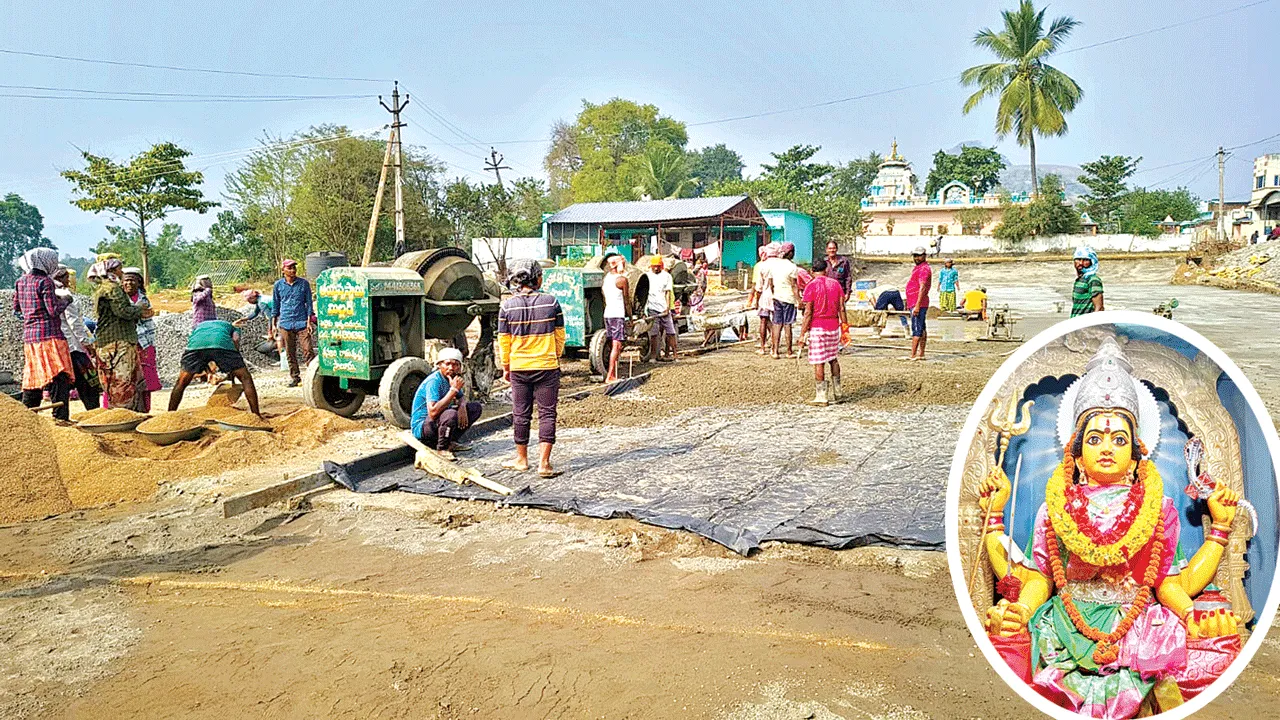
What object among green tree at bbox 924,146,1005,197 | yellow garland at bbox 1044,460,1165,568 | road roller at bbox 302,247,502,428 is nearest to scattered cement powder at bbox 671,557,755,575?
yellow garland at bbox 1044,460,1165,568

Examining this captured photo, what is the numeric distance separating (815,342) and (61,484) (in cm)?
626

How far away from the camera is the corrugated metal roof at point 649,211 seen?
31844mm

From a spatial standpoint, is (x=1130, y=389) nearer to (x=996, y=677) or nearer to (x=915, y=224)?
(x=996, y=677)

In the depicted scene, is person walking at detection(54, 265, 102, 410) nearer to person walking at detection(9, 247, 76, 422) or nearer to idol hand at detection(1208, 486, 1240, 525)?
person walking at detection(9, 247, 76, 422)

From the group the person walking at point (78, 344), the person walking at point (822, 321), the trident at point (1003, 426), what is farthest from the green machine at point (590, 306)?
the trident at point (1003, 426)

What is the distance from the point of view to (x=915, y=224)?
45.4 m

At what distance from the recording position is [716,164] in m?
83.8

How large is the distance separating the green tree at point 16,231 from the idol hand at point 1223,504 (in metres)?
60.6

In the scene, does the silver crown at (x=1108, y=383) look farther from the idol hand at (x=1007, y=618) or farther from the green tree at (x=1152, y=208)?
the green tree at (x=1152, y=208)

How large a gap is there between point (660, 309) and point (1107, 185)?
46042 mm

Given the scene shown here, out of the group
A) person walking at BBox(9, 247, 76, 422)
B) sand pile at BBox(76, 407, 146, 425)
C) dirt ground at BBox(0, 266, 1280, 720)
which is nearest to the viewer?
dirt ground at BBox(0, 266, 1280, 720)

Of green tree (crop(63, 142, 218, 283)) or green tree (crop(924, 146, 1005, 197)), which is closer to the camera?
green tree (crop(63, 142, 218, 283))

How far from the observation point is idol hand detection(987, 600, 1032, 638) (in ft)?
6.59

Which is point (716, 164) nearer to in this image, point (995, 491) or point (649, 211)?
point (649, 211)
